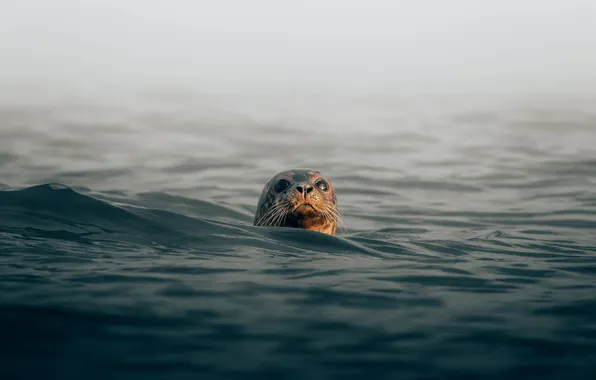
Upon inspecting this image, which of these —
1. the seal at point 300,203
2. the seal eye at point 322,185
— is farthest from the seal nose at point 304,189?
the seal eye at point 322,185

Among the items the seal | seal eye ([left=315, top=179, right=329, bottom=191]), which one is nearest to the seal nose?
the seal

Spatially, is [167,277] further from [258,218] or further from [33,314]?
[258,218]

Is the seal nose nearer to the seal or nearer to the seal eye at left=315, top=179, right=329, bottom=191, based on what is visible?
the seal

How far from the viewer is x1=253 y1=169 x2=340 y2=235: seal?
10.3 meters

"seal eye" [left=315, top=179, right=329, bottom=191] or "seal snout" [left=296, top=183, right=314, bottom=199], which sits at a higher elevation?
"seal eye" [left=315, top=179, right=329, bottom=191]

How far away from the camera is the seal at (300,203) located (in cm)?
1034

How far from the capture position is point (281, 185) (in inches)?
429

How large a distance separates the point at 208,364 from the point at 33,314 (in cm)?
147

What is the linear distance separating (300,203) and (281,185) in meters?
0.66

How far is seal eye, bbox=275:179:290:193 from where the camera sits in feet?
35.6

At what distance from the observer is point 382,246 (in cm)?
996

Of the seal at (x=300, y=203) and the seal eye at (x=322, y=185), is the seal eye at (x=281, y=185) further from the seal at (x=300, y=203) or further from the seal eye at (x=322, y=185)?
the seal eye at (x=322, y=185)

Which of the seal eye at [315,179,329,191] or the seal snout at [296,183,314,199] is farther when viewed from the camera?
the seal eye at [315,179,329,191]

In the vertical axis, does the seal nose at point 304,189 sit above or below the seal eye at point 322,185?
below
